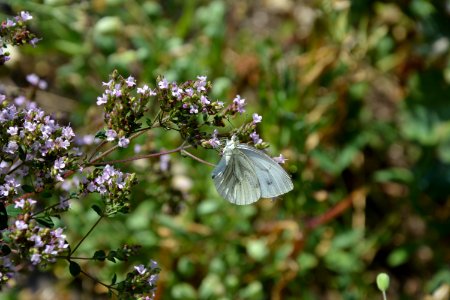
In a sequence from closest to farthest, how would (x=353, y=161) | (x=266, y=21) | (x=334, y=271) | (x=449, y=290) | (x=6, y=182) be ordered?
(x=6, y=182), (x=449, y=290), (x=334, y=271), (x=353, y=161), (x=266, y=21)

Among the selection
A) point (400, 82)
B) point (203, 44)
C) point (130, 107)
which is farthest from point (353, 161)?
point (130, 107)

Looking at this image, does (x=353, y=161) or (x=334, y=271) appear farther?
(x=353, y=161)

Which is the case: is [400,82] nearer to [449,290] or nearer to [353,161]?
[353,161]

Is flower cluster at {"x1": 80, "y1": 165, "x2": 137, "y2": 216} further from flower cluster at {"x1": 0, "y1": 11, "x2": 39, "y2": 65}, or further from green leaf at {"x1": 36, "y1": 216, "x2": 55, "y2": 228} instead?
flower cluster at {"x1": 0, "y1": 11, "x2": 39, "y2": 65}

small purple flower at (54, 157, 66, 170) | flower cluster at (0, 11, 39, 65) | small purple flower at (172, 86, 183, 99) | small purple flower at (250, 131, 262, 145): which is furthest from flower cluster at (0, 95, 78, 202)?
small purple flower at (250, 131, 262, 145)

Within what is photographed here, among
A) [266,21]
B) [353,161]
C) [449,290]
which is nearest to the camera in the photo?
[449,290]
